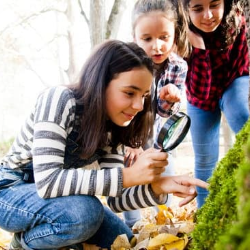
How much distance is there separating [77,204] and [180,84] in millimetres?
996

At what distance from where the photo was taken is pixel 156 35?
1.88 metres

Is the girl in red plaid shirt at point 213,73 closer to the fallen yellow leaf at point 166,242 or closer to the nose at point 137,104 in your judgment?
the nose at point 137,104

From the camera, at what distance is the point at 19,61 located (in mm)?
10906

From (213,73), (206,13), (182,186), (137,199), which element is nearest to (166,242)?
(182,186)

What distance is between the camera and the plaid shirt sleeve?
1905mm

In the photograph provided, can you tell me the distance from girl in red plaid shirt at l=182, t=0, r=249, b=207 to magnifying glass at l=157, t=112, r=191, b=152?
25.0 inches

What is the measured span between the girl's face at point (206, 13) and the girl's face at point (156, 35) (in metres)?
0.16

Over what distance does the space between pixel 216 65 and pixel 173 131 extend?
→ 891mm

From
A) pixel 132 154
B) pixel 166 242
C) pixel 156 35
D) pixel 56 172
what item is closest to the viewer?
pixel 166 242

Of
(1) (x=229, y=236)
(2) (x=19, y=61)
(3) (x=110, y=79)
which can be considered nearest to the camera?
(1) (x=229, y=236)

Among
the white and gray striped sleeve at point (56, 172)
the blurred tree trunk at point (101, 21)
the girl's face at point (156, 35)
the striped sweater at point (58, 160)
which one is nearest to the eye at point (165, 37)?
the girl's face at point (156, 35)

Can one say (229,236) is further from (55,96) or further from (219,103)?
(219,103)

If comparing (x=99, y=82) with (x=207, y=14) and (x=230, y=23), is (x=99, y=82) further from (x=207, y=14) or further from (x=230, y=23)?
(x=230, y=23)

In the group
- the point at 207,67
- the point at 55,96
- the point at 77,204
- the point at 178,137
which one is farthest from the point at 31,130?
the point at 207,67
